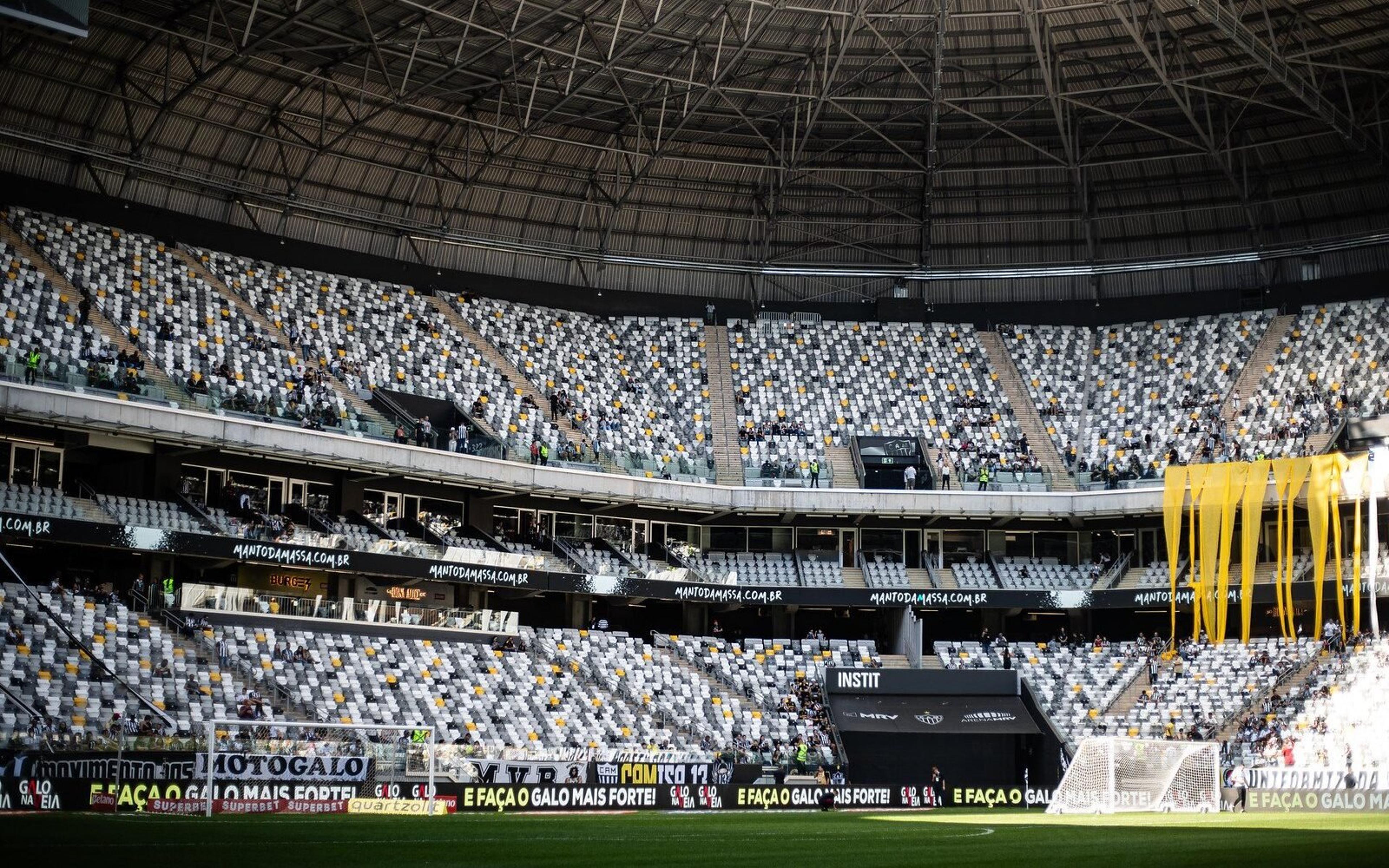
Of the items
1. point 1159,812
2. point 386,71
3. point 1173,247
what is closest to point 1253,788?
point 1159,812

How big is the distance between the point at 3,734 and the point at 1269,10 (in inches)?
1839

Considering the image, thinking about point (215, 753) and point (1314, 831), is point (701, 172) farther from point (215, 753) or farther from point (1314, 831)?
point (1314, 831)

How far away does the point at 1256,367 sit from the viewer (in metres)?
68.8

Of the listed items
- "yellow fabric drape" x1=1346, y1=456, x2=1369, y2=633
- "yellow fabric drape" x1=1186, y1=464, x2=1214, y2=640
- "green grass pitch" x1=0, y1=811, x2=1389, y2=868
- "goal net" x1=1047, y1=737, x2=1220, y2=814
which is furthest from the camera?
"yellow fabric drape" x1=1186, y1=464, x2=1214, y2=640

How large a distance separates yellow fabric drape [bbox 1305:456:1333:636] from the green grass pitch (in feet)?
60.6

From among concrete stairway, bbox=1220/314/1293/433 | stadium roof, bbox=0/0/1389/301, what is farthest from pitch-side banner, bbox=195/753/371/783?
concrete stairway, bbox=1220/314/1293/433

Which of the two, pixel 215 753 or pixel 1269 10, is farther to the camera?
pixel 1269 10

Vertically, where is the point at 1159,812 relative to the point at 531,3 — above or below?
below

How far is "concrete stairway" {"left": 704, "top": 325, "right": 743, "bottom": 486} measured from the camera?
222 feet

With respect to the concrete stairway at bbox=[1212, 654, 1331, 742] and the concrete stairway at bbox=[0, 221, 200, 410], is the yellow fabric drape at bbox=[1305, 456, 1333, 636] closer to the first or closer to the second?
the concrete stairway at bbox=[1212, 654, 1331, 742]

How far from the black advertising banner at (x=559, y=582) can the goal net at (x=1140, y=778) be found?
16660 millimetres

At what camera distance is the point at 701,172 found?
232 ft

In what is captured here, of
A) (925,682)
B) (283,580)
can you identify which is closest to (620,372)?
(925,682)

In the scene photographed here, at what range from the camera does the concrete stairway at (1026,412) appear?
67562mm
